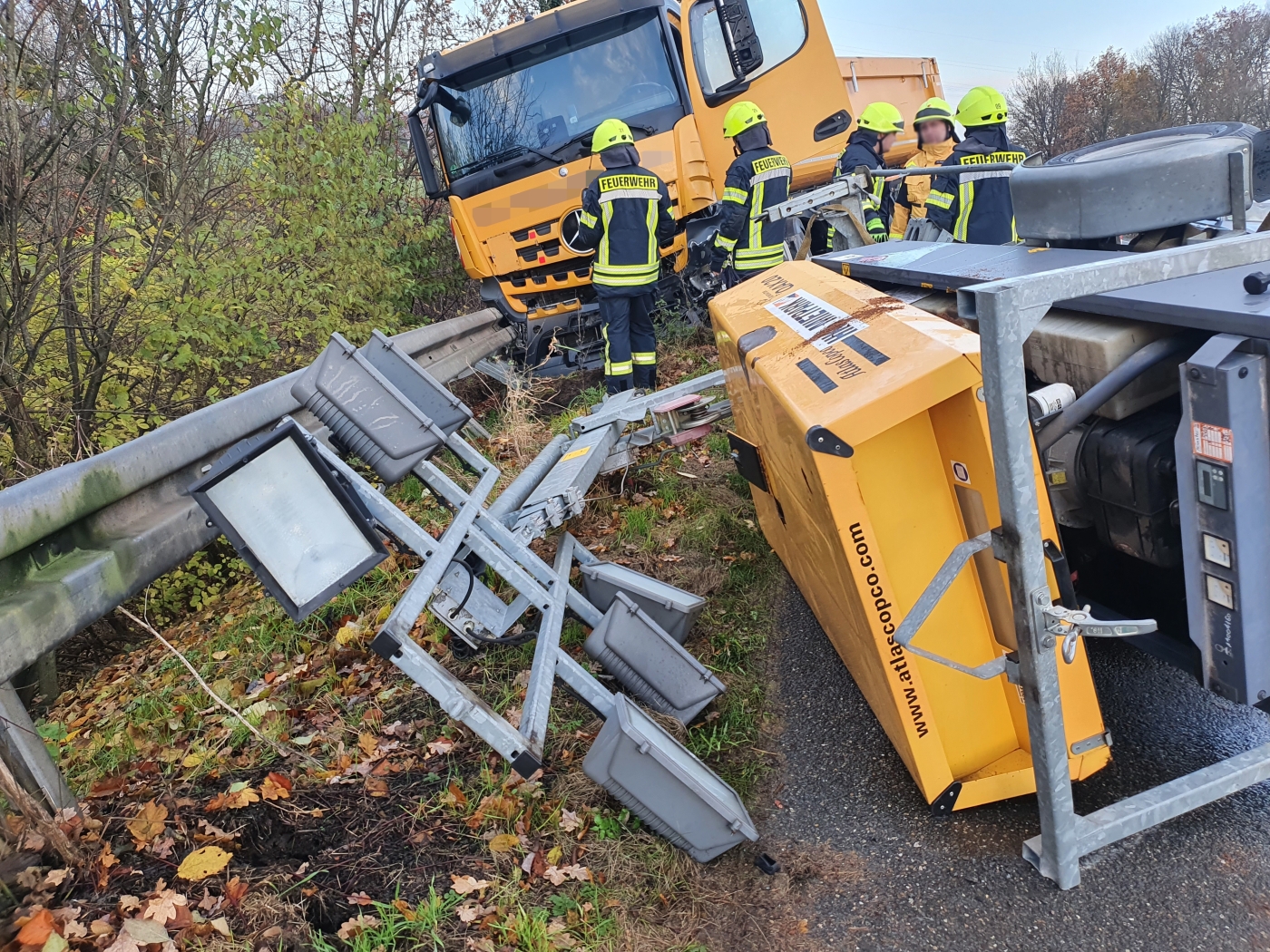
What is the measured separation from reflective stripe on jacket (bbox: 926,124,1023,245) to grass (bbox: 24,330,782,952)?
7.69ft

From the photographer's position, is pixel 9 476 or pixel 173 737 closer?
pixel 173 737

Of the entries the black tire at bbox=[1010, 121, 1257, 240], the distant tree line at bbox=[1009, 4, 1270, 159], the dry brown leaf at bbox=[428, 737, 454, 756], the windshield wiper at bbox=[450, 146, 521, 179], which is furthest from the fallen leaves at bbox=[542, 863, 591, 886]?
the distant tree line at bbox=[1009, 4, 1270, 159]

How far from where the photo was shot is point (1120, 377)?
7.17ft

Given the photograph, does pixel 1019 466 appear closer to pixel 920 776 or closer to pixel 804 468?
pixel 804 468

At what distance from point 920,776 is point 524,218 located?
611cm

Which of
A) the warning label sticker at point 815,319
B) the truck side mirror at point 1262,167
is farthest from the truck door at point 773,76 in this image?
the warning label sticker at point 815,319

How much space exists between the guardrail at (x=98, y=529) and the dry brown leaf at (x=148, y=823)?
63 centimetres

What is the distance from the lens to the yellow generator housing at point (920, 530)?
85.4 inches

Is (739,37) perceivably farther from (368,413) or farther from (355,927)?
(355,927)

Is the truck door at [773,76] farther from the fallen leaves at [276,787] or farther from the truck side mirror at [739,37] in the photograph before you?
the fallen leaves at [276,787]

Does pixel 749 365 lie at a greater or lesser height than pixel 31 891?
greater

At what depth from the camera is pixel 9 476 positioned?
4.32 meters

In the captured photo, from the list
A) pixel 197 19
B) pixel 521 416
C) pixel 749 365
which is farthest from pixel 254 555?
pixel 197 19

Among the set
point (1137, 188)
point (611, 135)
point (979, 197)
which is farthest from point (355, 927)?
point (979, 197)
